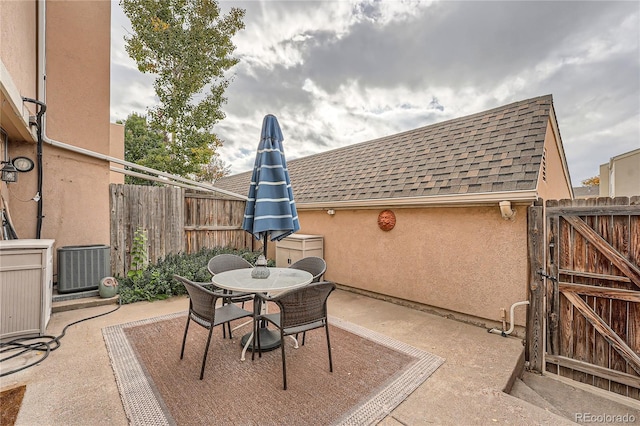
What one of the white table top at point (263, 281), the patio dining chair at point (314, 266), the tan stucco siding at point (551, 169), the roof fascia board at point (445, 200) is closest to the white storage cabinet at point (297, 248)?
the roof fascia board at point (445, 200)

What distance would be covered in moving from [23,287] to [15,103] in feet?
7.92

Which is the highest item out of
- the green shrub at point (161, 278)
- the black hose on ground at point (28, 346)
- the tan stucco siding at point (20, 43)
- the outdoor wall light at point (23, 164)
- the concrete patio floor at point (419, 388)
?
the tan stucco siding at point (20, 43)

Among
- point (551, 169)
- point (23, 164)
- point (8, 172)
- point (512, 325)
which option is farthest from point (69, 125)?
point (551, 169)

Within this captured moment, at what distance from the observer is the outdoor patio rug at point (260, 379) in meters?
2.28

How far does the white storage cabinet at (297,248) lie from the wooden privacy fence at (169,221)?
176 centimetres

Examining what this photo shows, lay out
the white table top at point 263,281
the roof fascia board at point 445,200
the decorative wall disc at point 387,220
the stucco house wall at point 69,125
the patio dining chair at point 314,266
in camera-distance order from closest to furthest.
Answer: the white table top at point 263,281 → the roof fascia board at point 445,200 → the patio dining chair at point 314,266 → the stucco house wall at point 69,125 → the decorative wall disc at point 387,220

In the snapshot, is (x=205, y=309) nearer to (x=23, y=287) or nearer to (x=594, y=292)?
(x=23, y=287)

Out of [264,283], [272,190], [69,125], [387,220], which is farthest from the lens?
[387,220]

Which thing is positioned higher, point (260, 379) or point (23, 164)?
point (23, 164)

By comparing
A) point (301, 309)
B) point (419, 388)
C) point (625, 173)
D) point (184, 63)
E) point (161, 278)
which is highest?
point (184, 63)

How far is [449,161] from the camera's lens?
542 cm

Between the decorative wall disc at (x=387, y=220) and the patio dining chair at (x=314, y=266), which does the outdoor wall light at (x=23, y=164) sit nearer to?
the patio dining chair at (x=314, y=266)

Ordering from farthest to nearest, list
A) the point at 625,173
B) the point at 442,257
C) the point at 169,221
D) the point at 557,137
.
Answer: the point at 625,173 < the point at 169,221 < the point at 557,137 < the point at 442,257

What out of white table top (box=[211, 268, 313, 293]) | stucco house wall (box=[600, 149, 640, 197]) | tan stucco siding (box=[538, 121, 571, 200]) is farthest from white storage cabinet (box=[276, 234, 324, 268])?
stucco house wall (box=[600, 149, 640, 197])
